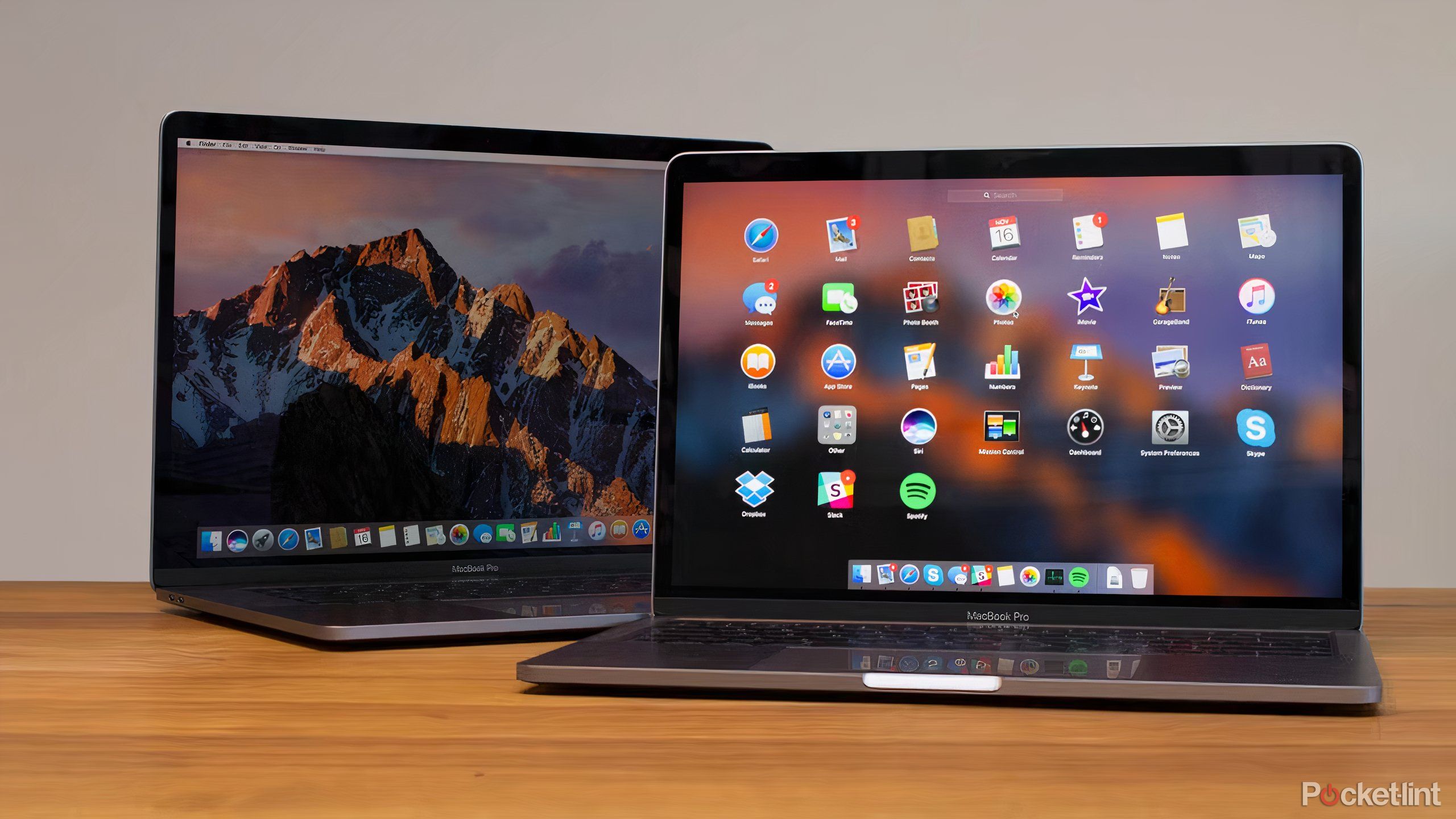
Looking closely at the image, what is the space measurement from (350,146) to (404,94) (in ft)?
2.60

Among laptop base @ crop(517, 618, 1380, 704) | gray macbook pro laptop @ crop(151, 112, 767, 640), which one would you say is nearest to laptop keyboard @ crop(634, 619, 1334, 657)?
laptop base @ crop(517, 618, 1380, 704)

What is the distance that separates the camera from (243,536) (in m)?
0.92

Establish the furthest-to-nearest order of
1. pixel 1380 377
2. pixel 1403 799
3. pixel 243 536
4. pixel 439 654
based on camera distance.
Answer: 1. pixel 1380 377
2. pixel 243 536
3. pixel 439 654
4. pixel 1403 799

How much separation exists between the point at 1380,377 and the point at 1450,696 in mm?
1136

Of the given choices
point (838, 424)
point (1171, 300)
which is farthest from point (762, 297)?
point (1171, 300)

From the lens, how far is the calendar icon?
0.81m

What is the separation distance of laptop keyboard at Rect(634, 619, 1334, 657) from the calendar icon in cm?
29

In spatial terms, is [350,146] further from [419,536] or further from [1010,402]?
[1010,402]

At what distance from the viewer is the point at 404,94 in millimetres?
1688

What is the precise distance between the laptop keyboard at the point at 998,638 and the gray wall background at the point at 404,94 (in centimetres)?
106

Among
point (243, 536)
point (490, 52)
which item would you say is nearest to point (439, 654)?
point (243, 536)

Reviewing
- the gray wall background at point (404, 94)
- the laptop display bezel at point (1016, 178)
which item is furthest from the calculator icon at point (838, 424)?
→ the gray wall background at point (404, 94)

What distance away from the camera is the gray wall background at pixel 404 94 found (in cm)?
165

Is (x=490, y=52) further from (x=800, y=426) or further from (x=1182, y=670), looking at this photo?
(x=1182, y=670)
